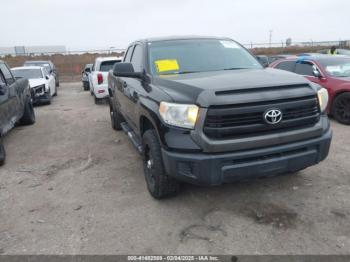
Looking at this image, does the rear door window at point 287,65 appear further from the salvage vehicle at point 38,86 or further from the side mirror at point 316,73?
the salvage vehicle at point 38,86

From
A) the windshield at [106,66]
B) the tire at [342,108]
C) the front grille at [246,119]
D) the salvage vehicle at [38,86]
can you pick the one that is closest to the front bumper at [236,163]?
the front grille at [246,119]

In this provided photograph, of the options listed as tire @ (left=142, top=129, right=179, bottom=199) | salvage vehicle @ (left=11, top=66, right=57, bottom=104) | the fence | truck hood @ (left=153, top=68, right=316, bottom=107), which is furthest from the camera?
the fence

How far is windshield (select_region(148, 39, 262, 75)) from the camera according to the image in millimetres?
4355

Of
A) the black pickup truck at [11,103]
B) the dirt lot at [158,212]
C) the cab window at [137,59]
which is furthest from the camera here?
the black pickup truck at [11,103]

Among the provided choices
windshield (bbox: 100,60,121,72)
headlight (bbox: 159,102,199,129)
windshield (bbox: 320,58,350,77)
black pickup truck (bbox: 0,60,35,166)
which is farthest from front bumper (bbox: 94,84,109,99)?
headlight (bbox: 159,102,199,129)

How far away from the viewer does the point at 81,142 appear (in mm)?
6730

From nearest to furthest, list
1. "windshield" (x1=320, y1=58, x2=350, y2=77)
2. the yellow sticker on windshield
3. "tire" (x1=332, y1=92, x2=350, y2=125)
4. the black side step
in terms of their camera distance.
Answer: the yellow sticker on windshield < the black side step < "tire" (x1=332, y1=92, x2=350, y2=125) < "windshield" (x1=320, y1=58, x2=350, y2=77)

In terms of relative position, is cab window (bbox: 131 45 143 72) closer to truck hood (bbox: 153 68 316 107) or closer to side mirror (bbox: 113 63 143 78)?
side mirror (bbox: 113 63 143 78)

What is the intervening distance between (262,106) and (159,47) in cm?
206

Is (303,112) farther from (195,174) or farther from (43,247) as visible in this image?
→ (43,247)

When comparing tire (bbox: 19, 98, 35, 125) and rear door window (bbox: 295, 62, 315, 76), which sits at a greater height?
rear door window (bbox: 295, 62, 315, 76)

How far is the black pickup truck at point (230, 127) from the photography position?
3.14 meters

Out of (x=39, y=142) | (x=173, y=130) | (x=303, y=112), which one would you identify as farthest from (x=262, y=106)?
(x=39, y=142)

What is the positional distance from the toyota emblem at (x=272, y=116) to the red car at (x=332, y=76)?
15.8 ft
